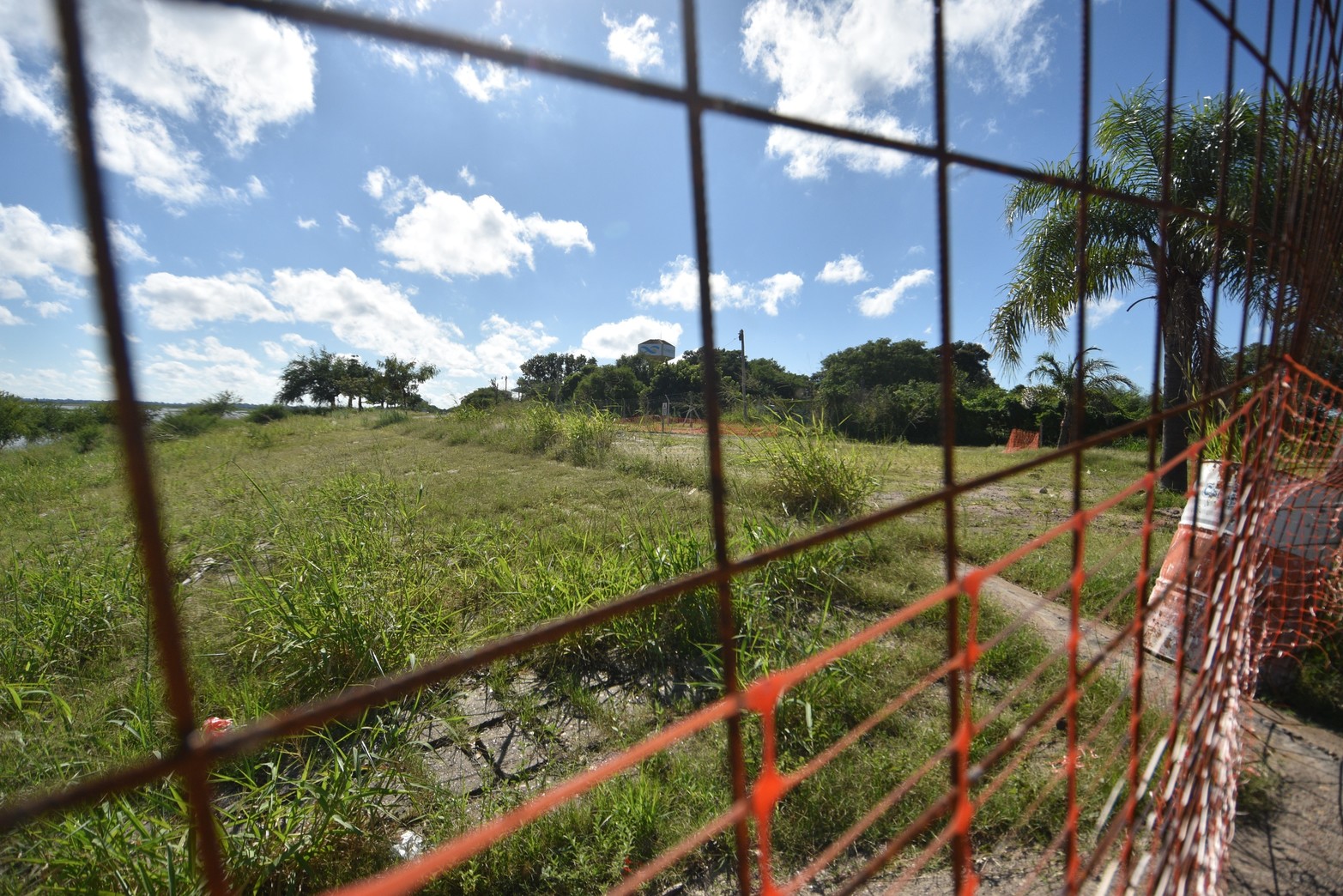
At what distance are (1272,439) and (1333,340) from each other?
120 centimetres

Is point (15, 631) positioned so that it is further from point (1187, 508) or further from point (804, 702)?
point (1187, 508)

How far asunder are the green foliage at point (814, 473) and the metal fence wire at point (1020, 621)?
55.1 inches

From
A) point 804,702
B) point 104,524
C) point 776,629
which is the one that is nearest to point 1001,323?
point 776,629

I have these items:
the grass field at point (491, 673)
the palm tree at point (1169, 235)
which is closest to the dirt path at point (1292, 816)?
the grass field at point (491, 673)

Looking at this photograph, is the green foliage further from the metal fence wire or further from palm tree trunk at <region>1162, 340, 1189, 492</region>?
palm tree trunk at <region>1162, 340, 1189, 492</region>

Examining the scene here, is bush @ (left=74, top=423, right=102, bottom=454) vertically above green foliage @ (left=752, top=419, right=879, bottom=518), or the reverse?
bush @ (left=74, top=423, right=102, bottom=454)

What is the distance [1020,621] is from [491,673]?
1995 millimetres

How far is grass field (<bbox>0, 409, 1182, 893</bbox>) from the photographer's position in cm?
138

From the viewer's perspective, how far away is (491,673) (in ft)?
7.23

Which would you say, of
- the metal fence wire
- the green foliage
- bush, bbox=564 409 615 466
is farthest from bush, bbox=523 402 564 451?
the metal fence wire

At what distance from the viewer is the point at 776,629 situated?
230cm

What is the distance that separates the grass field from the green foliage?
2 cm

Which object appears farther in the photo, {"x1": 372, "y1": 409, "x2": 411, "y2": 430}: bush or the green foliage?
{"x1": 372, "y1": 409, "x2": 411, "y2": 430}: bush

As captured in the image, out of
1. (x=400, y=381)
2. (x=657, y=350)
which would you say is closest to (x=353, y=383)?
(x=400, y=381)
